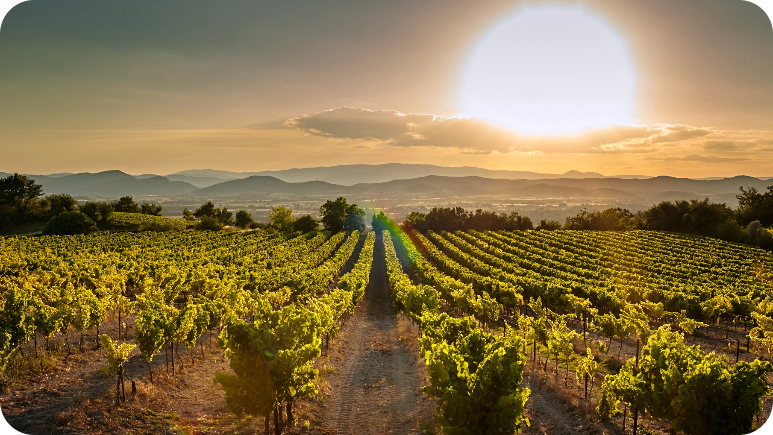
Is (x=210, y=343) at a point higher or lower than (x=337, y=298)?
lower

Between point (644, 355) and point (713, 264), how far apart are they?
185 feet

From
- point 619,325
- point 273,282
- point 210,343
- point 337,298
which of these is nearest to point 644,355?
point 619,325

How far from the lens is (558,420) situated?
1592 cm

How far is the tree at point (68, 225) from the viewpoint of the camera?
286ft

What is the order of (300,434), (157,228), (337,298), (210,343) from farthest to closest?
1. (157,228)
2. (337,298)
3. (210,343)
4. (300,434)

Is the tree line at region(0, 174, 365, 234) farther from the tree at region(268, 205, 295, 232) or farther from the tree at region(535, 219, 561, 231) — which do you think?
the tree at region(535, 219, 561, 231)

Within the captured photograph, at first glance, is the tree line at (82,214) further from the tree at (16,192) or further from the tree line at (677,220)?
the tree line at (677,220)

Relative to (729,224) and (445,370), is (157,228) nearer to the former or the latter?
(445,370)

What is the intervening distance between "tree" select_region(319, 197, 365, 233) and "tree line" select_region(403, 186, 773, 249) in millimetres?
19436

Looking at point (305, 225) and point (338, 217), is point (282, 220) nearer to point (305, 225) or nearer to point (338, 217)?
point (305, 225)

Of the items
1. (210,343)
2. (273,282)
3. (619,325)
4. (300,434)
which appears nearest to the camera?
(300,434)

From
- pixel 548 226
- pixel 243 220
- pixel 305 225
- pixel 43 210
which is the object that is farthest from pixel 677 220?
pixel 43 210

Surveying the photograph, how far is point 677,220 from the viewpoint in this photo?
99500 mm

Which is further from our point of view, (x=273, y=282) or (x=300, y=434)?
(x=273, y=282)
